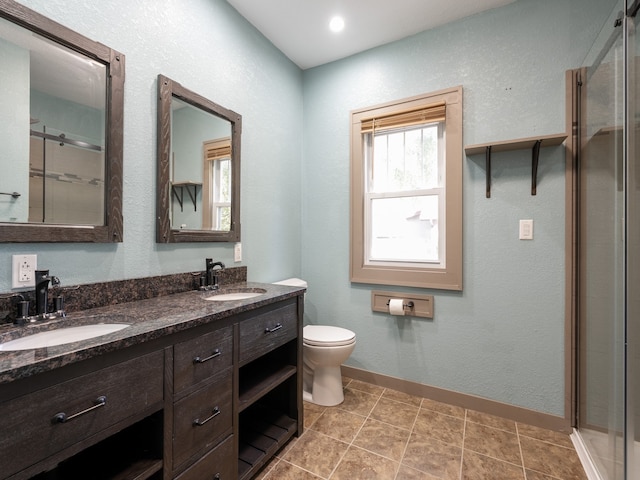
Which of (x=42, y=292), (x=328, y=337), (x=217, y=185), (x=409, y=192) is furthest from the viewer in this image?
(x=409, y=192)

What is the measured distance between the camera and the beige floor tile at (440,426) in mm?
1801

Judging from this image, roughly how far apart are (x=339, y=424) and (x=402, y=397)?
601mm

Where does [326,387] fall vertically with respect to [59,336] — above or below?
below

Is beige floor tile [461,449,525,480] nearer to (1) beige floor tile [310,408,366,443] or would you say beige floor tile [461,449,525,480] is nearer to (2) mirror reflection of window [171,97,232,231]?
(1) beige floor tile [310,408,366,443]

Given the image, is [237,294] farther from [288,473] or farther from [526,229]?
[526,229]

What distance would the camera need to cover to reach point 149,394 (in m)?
0.99

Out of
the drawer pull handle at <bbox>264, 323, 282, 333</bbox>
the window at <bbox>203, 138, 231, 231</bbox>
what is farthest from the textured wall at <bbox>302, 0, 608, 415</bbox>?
the window at <bbox>203, 138, 231, 231</bbox>

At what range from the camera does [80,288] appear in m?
1.27

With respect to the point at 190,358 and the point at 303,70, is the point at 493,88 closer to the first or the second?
the point at 303,70

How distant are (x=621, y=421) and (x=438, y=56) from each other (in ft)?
7.65

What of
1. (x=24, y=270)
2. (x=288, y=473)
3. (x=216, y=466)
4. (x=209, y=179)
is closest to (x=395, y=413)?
(x=288, y=473)

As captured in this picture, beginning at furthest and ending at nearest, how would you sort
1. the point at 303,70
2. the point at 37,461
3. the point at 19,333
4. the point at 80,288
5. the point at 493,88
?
the point at 303,70 < the point at 493,88 < the point at 80,288 < the point at 19,333 < the point at 37,461

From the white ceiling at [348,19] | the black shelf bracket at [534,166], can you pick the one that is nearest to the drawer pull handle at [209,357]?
the black shelf bracket at [534,166]

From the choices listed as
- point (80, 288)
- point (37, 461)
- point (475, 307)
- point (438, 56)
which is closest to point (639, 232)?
point (475, 307)
